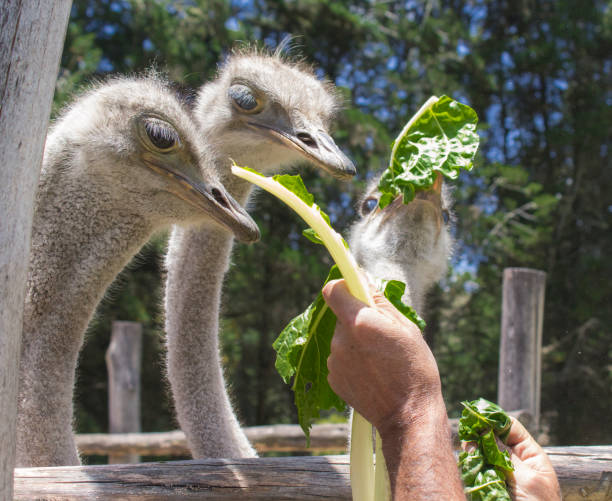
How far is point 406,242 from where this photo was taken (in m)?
2.58

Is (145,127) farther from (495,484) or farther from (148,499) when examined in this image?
(495,484)

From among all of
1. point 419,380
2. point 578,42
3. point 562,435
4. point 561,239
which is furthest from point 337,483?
point 578,42

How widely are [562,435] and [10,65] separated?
Result: 8.64m

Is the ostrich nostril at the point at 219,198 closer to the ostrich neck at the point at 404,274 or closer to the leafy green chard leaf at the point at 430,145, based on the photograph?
the leafy green chard leaf at the point at 430,145

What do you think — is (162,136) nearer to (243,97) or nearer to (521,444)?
(243,97)

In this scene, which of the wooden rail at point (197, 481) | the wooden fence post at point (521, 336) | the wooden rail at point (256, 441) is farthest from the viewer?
the wooden rail at point (256, 441)

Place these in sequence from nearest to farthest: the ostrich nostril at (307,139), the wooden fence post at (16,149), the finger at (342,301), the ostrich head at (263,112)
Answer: the wooden fence post at (16,149) < the finger at (342,301) < the ostrich nostril at (307,139) < the ostrich head at (263,112)

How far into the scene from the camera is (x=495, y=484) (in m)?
1.48

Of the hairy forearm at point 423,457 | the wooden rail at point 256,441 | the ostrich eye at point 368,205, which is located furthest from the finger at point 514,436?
the wooden rail at point 256,441

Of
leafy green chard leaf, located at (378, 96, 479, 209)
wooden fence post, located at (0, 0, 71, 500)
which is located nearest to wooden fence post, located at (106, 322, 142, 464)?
leafy green chard leaf, located at (378, 96, 479, 209)

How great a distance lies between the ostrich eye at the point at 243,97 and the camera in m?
2.77

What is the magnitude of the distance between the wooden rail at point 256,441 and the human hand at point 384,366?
359 centimetres

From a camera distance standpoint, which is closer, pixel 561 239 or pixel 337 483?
pixel 337 483

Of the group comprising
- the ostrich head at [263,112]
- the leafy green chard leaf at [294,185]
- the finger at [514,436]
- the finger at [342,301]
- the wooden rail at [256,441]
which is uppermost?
the ostrich head at [263,112]
